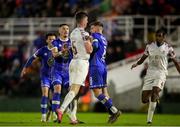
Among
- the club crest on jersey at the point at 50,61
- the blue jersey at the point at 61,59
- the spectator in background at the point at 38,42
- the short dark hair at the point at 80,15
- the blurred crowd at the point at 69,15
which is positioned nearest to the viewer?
the short dark hair at the point at 80,15

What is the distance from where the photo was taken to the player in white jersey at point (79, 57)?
17.4m

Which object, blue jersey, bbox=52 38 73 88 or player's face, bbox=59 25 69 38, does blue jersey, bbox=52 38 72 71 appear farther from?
player's face, bbox=59 25 69 38

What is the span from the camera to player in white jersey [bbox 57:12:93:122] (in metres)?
17.4

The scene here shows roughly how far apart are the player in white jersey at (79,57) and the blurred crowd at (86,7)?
14.8 m

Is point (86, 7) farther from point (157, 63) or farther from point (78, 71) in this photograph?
point (78, 71)

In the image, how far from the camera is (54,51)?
62.9 feet

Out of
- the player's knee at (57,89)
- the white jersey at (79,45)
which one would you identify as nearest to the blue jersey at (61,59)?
the player's knee at (57,89)

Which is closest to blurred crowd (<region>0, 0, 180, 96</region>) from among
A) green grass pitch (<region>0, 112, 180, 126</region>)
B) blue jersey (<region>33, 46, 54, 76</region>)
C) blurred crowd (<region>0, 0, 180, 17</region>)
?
blurred crowd (<region>0, 0, 180, 17</region>)

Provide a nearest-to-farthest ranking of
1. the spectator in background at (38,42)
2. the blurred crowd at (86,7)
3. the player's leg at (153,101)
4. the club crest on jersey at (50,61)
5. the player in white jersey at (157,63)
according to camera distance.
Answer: the player's leg at (153,101) < the player in white jersey at (157,63) < the club crest on jersey at (50,61) < the spectator in background at (38,42) < the blurred crowd at (86,7)

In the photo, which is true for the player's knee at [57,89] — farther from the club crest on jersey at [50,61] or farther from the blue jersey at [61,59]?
the club crest on jersey at [50,61]

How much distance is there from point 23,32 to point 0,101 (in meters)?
5.34

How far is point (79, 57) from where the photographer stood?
17625 millimetres

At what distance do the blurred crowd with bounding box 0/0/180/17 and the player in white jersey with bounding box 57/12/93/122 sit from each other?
1482cm

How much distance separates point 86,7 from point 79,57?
16.7 meters
